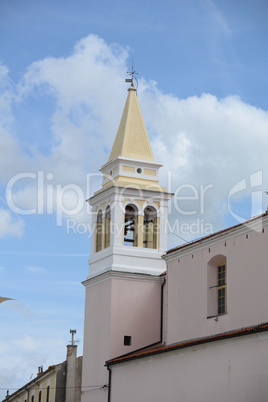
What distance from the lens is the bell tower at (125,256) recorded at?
35.8m

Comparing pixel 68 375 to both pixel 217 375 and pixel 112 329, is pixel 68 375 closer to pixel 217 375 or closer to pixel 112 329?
pixel 112 329

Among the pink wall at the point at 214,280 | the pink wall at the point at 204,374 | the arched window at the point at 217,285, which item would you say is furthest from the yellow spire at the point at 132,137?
the pink wall at the point at 204,374

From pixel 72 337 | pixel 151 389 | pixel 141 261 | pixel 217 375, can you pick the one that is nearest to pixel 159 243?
pixel 141 261

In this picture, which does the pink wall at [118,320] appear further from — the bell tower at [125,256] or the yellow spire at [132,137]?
the yellow spire at [132,137]

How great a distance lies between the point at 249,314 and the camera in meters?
27.9

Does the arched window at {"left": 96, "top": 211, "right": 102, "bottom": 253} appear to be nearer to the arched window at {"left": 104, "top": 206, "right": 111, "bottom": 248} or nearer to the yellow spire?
the arched window at {"left": 104, "top": 206, "right": 111, "bottom": 248}

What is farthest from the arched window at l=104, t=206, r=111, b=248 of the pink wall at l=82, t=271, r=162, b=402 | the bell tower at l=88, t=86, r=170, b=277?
the pink wall at l=82, t=271, r=162, b=402

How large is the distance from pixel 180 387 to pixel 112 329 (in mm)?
7480

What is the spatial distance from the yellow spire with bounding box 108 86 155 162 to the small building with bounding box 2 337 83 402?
15.4 meters

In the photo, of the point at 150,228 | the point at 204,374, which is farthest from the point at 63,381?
the point at 204,374

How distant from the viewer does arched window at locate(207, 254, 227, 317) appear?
3028cm

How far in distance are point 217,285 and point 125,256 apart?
23.7 feet

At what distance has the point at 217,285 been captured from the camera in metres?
30.6

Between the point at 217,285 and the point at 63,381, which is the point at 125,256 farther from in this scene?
the point at 63,381
